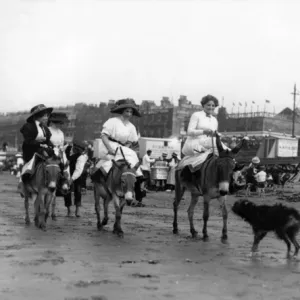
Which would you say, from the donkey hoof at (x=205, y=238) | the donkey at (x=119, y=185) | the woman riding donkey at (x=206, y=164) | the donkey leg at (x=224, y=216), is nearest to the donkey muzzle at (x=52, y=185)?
the donkey at (x=119, y=185)

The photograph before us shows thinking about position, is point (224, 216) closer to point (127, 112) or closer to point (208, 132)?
point (208, 132)

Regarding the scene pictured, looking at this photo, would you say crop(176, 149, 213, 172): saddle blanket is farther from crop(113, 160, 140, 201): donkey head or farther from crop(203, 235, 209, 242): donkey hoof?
crop(203, 235, 209, 242): donkey hoof

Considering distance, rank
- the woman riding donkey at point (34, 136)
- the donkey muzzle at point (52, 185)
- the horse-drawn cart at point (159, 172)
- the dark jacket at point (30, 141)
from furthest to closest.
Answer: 1. the horse-drawn cart at point (159, 172)
2. the dark jacket at point (30, 141)
3. the woman riding donkey at point (34, 136)
4. the donkey muzzle at point (52, 185)

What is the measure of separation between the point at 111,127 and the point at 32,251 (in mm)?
3658

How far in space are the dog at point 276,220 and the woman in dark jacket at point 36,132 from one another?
4842 millimetres

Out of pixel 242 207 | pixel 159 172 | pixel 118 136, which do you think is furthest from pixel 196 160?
pixel 159 172

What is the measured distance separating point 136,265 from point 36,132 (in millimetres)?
5568

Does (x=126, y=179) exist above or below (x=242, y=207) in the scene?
above

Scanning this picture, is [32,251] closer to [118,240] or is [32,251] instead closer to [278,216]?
[118,240]

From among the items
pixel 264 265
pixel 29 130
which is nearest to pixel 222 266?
pixel 264 265

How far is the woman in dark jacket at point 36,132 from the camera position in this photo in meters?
13.3

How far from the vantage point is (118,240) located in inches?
444

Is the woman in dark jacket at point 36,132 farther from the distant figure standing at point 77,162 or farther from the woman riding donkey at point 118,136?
the distant figure standing at point 77,162

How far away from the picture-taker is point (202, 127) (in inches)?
492
